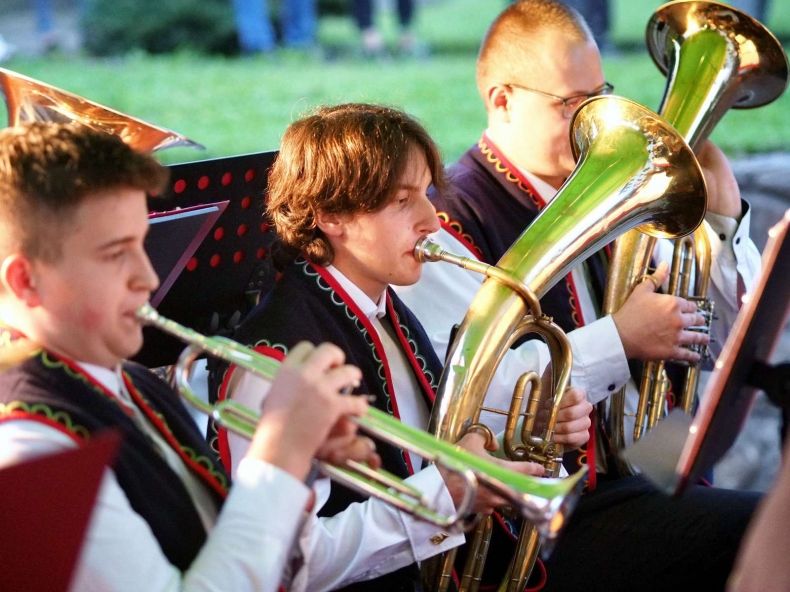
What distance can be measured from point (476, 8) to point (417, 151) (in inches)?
160

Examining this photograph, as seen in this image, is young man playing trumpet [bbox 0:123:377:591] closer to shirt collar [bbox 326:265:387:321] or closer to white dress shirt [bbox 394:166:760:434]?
shirt collar [bbox 326:265:387:321]

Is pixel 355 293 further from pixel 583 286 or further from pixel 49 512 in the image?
pixel 49 512

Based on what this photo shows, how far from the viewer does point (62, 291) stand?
128cm

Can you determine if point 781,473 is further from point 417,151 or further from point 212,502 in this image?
point 417,151

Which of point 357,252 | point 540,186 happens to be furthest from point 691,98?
point 357,252

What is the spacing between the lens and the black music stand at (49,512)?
108cm

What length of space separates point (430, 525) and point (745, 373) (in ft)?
1.74

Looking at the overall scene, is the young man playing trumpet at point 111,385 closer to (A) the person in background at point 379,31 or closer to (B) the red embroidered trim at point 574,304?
(B) the red embroidered trim at point 574,304

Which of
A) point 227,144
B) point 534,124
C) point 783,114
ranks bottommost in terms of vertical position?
point 227,144

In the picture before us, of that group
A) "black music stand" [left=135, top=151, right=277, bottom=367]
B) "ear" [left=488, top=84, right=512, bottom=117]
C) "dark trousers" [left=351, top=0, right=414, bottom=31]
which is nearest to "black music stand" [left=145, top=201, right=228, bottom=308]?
"black music stand" [left=135, top=151, right=277, bottom=367]

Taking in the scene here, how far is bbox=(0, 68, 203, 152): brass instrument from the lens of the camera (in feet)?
6.44

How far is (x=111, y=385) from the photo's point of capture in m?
1.37

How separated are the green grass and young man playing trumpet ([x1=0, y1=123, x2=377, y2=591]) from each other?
3.51 meters

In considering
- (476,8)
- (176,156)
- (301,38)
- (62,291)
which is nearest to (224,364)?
(62,291)
